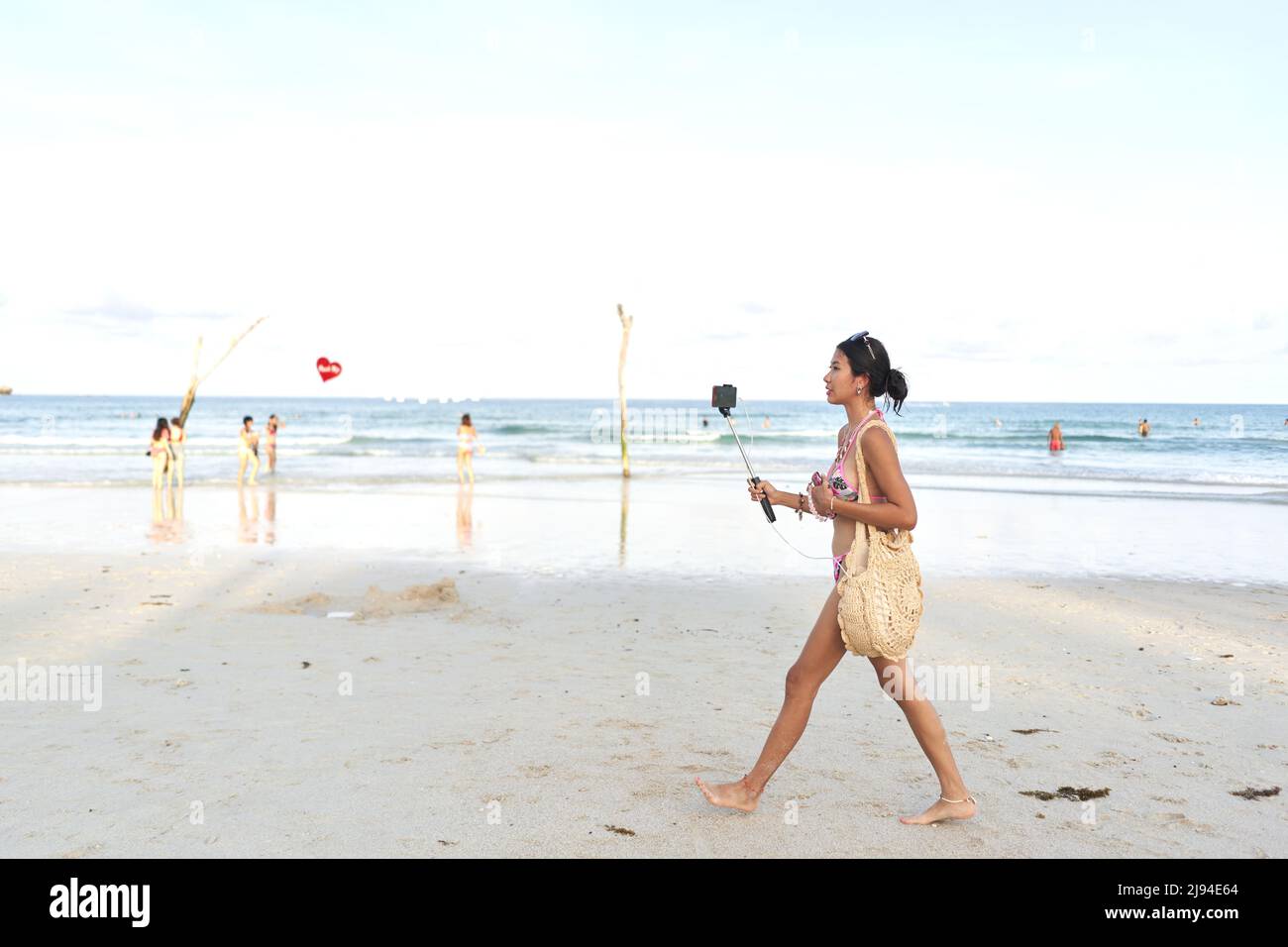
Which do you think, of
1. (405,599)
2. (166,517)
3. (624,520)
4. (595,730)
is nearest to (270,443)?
(166,517)

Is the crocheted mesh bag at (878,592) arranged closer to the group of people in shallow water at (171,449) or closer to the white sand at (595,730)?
the white sand at (595,730)

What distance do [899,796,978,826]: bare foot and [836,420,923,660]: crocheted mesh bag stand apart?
674 millimetres

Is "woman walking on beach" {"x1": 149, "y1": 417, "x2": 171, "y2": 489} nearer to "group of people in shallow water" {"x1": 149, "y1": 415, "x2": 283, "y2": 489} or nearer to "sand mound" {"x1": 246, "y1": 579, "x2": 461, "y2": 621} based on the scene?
"group of people in shallow water" {"x1": 149, "y1": 415, "x2": 283, "y2": 489}

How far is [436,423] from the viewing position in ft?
251

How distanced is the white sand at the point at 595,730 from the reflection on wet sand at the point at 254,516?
4094 millimetres

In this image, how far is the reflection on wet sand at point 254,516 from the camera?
1327 centimetres

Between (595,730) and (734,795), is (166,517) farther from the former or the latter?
(734,795)

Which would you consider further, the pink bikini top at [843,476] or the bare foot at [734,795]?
the bare foot at [734,795]

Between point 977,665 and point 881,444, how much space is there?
3.58 m

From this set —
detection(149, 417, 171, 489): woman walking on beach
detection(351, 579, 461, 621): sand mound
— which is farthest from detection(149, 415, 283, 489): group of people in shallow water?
detection(351, 579, 461, 621): sand mound

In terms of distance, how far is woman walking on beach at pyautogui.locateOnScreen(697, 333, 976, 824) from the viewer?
3814mm

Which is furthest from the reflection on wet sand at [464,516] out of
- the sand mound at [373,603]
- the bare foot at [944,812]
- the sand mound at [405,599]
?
the bare foot at [944,812]
